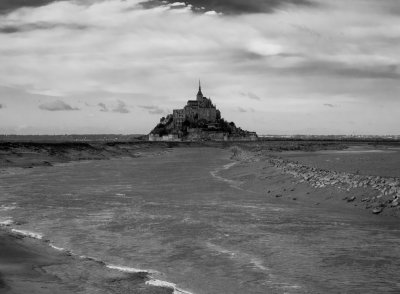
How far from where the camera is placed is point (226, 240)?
47.2ft

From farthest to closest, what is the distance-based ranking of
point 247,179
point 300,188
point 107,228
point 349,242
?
point 247,179
point 300,188
point 107,228
point 349,242

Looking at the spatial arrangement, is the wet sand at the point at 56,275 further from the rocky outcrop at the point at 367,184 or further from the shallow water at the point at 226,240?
the rocky outcrop at the point at 367,184

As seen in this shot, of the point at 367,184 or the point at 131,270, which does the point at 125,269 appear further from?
the point at 367,184

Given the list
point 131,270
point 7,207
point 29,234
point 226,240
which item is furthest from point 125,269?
point 7,207

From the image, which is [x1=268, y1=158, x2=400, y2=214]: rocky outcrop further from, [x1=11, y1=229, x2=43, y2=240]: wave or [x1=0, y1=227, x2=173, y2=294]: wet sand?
[x1=11, y1=229, x2=43, y2=240]: wave

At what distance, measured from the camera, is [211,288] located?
968 cm

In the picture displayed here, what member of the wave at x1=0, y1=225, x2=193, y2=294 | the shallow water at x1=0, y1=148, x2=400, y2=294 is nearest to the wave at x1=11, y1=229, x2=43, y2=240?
the wave at x1=0, y1=225, x2=193, y2=294

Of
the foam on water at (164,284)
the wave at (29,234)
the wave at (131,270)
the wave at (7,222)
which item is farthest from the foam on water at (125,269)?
the wave at (7,222)

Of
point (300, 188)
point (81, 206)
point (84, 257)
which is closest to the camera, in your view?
point (84, 257)

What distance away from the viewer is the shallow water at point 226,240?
10.3 m

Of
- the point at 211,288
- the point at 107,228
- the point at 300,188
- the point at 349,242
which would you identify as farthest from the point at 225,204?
the point at 211,288

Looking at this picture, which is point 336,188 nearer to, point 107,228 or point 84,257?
point 107,228

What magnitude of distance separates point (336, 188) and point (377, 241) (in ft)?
33.9

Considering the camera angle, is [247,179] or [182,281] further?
[247,179]
